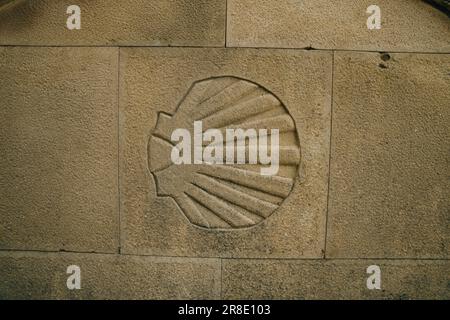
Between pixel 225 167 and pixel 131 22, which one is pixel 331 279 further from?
pixel 131 22

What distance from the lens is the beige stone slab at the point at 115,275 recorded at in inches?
78.8

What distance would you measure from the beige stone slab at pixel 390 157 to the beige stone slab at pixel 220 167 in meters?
0.11

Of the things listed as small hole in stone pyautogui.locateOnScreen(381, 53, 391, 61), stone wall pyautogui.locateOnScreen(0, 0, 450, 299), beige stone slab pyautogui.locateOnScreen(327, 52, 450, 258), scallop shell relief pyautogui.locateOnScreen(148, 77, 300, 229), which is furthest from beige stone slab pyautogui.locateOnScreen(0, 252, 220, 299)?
small hole in stone pyautogui.locateOnScreen(381, 53, 391, 61)

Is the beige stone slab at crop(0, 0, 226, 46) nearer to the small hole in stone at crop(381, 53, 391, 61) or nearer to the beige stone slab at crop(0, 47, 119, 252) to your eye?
the beige stone slab at crop(0, 47, 119, 252)

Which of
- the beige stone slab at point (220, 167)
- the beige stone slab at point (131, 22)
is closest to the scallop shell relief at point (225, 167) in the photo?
the beige stone slab at point (220, 167)

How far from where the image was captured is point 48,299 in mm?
2043

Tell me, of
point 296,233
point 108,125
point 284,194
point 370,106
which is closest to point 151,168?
point 108,125

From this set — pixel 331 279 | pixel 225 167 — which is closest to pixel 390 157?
pixel 331 279

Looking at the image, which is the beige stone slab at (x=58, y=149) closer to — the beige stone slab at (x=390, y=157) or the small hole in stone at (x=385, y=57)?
the beige stone slab at (x=390, y=157)

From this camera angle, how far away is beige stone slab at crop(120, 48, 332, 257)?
1.90 m

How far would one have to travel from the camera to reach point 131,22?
6.23 feet

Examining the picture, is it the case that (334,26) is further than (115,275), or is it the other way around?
(115,275)

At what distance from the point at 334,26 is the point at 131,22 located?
1163mm

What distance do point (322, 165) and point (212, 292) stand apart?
1.01 meters
